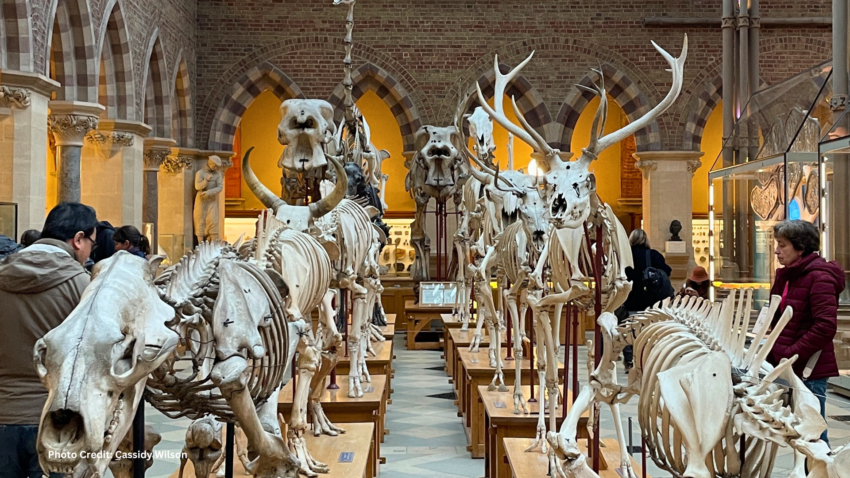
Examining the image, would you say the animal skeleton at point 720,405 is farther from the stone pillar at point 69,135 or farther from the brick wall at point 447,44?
the brick wall at point 447,44

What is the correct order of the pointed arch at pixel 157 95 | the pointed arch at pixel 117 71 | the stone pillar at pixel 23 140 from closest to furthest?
1. the stone pillar at pixel 23 140
2. the pointed arch at pixel 117 71
3. the pointed arch at pixel 157 95

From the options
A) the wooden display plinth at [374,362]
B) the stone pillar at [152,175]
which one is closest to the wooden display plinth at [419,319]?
the wooden display plinth at [374,362]

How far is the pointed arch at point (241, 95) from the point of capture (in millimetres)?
18984

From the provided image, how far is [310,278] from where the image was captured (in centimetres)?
478

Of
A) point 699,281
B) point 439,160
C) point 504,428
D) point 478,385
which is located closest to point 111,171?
point 439,160

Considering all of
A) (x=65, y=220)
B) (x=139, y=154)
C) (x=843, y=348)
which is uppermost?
(x=139, y=154)

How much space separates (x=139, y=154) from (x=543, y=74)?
29.0ft

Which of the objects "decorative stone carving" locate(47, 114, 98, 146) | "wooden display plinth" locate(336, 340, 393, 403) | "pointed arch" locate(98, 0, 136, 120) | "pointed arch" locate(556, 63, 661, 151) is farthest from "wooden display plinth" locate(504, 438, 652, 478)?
"pointed arch" locate(556, 63, 661, 151)

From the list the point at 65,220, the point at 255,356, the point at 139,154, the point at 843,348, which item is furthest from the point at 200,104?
the point at 255,356

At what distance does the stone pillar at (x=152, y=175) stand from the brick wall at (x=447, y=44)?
206 centimetres

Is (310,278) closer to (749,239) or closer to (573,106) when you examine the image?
(749,239)

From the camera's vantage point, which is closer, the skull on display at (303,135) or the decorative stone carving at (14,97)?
the skull on display at (303,135)

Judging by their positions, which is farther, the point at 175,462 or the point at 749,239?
the point at 749,239

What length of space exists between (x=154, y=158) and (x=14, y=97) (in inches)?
277
